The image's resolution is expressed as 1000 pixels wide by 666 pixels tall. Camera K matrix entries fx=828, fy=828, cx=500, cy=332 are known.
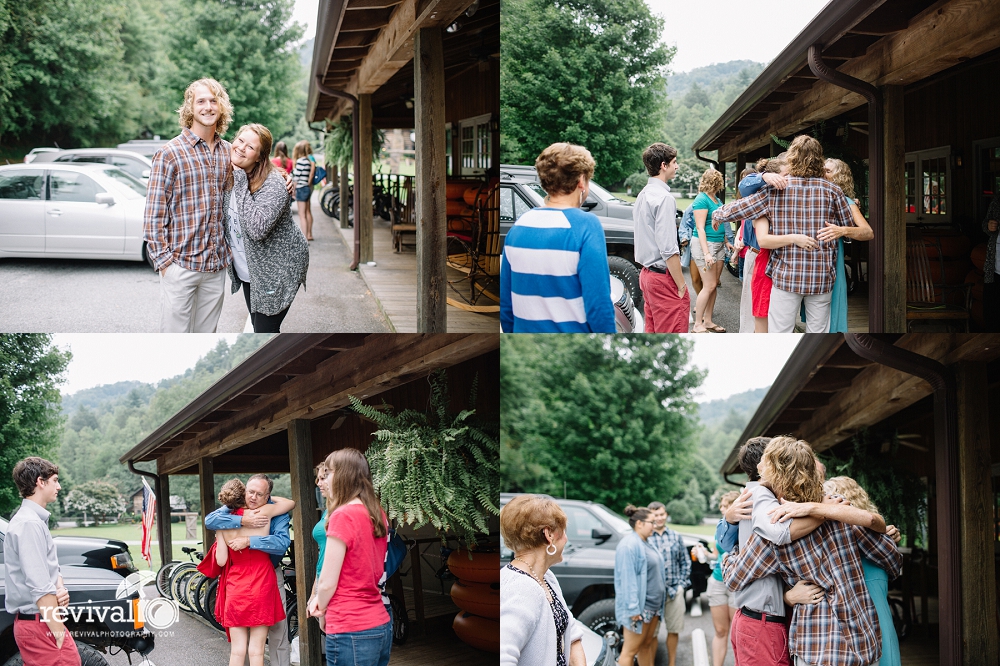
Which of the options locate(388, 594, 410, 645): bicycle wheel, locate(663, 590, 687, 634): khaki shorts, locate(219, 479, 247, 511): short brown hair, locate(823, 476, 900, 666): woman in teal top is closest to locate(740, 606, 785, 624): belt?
locate(823, 476, 900, 666): woman in teal top

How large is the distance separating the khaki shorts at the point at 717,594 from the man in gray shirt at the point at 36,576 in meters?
3.08

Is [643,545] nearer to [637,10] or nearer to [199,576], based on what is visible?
[199,576]

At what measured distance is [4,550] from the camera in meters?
3.75

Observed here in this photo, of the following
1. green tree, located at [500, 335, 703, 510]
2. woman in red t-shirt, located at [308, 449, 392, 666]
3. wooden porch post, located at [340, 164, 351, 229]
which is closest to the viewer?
woman in red t-shirt, located at [308, 449, 392, 666]

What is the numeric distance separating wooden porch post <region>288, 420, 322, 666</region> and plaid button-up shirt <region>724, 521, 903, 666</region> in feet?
6.38

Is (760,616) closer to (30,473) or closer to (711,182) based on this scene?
(711,182)

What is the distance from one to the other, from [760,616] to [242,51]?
3406 mm

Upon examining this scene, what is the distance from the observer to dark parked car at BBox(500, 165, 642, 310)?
349cm

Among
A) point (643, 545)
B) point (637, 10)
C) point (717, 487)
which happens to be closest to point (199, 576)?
point (643, 545)

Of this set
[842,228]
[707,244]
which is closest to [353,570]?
[707,244]

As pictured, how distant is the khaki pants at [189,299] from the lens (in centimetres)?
346

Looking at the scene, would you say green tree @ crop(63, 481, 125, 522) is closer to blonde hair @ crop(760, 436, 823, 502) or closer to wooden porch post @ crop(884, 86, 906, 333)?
blonde hair @ crop(760, 436, 823, 502)

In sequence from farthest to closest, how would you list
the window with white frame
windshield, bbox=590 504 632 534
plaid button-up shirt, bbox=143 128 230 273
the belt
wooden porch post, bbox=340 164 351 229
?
wooden porch post, bbox=340 164 351 229 < the window with white frame < windshield, bbox=590 504 632 534 < the belt < plaid button-up shirt, bbox=143 128 230 273

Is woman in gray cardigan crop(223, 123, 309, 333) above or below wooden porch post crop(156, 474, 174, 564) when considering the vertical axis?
above
